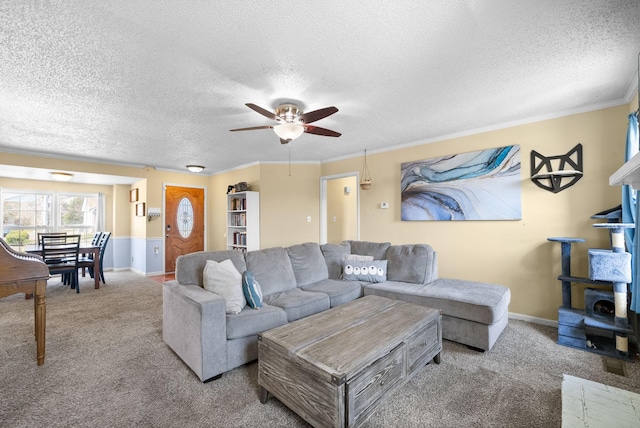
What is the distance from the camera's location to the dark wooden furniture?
2.22m

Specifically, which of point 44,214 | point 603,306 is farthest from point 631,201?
point 44,214

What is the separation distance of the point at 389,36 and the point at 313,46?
0.52 m

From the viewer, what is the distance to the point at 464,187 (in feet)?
12.5

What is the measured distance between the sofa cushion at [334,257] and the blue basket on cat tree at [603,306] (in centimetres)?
237

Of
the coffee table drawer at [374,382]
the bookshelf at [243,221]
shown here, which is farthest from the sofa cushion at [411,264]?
the bookshelf at [243,221]

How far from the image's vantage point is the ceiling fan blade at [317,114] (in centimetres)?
247

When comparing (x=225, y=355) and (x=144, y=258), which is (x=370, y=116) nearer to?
(x=225, y=355)

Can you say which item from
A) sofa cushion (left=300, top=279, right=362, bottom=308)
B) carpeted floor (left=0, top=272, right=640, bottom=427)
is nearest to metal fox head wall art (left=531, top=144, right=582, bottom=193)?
carpeted floor (left=0, top=272, right=640, bottom=427)

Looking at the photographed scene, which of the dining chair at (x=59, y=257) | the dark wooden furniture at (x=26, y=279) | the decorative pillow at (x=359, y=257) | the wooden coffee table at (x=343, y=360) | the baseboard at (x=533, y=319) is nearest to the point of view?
the wooden coffee table at (x=343, y=360)

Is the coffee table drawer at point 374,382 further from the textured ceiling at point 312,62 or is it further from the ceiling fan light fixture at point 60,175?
the ceiling fan light fixture at point 60,175

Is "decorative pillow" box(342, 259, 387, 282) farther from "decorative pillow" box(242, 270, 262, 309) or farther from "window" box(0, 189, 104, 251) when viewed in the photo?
"window" box(0, 189, 104, 251)

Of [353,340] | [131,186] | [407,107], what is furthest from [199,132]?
[131,186]

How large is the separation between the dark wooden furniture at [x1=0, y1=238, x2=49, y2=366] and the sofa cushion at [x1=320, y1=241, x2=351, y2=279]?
9.30ft

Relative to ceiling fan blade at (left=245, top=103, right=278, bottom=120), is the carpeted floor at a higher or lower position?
lower
